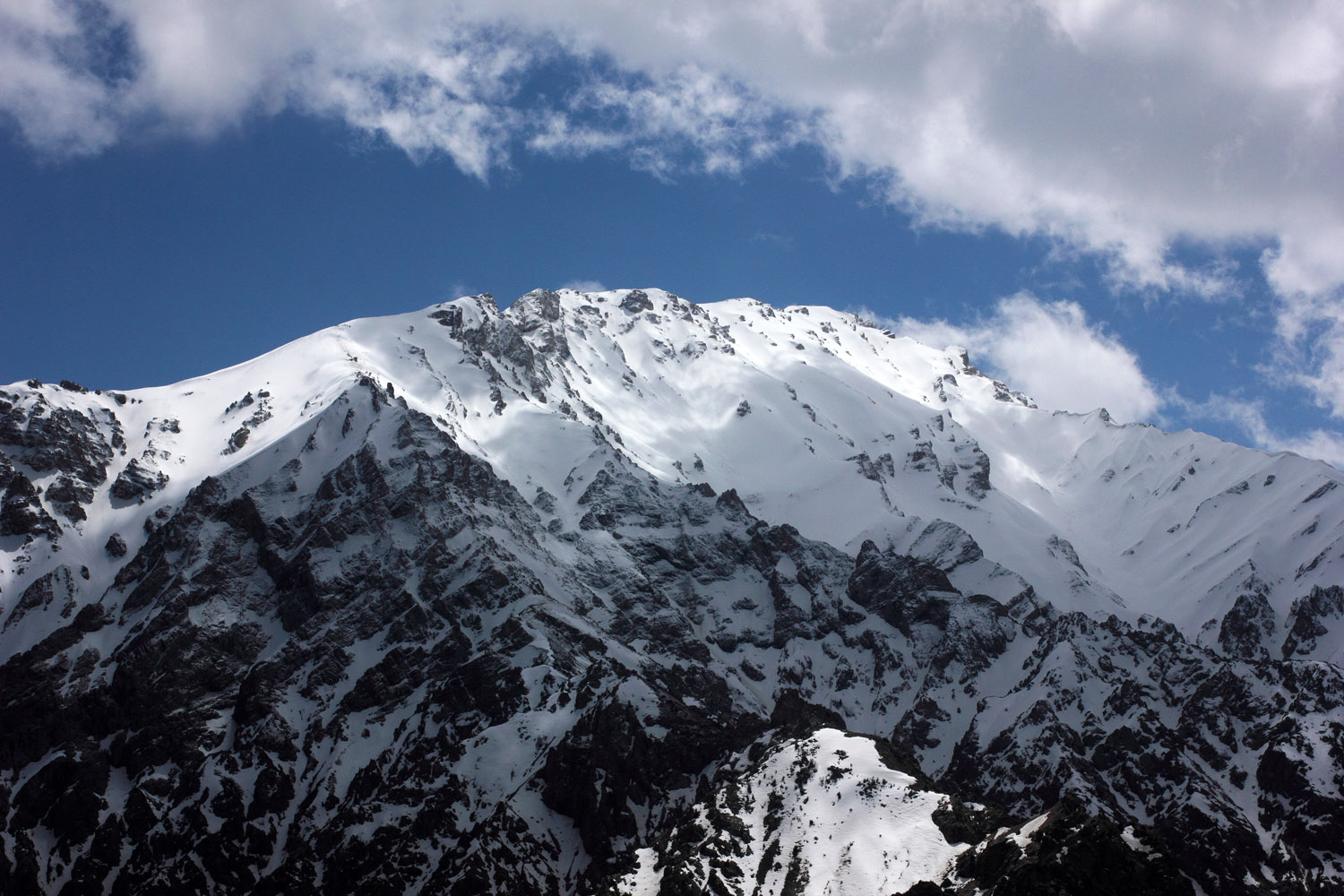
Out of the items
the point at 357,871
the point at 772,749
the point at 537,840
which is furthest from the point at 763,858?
the point at 357,871

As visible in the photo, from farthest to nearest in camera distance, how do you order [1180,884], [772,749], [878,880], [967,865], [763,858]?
[772,749] → [763,858] → [878,880] → [967,865] → [1180,884]

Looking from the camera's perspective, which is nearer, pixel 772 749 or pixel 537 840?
pixel 772 749

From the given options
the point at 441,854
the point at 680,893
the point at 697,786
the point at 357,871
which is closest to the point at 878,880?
the point at 680,893

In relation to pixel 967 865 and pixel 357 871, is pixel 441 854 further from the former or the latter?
pixel 967 865

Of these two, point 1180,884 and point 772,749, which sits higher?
point 772,749

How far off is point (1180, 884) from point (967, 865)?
28943mm

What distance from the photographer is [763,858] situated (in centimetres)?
15788

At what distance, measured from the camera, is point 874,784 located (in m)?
162

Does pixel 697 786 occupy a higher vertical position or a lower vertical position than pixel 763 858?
higher

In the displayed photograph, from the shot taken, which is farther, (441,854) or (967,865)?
(441,854)

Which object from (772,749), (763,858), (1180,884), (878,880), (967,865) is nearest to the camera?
(1180,884)

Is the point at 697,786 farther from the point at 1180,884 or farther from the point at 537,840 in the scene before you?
the point at 1180,884

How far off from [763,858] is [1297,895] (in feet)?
355

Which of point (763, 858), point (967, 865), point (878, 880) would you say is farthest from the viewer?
point (763, 858)
